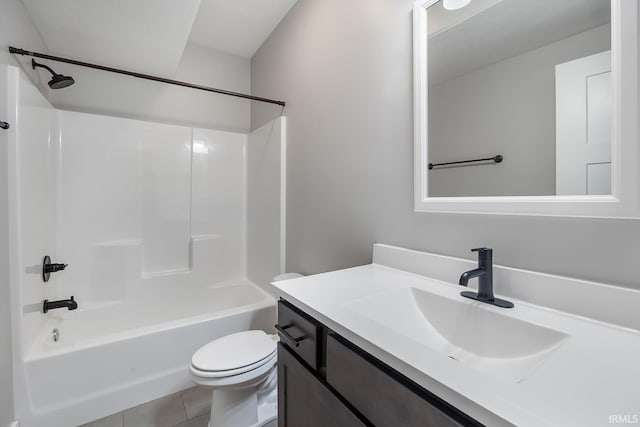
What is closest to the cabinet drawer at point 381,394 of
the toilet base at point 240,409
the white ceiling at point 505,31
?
the toilet base at point 240,409

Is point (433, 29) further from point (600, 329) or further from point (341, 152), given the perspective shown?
point (600, 329)

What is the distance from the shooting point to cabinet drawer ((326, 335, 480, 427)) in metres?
0.51

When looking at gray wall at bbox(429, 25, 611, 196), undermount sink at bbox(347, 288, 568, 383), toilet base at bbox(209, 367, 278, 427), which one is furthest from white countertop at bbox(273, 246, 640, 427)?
toilet base at bbox(209, 367, 278, 427)

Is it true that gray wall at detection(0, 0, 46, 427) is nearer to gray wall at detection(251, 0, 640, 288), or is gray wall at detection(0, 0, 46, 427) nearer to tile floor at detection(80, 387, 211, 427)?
tile floor at detection(80, 387, 211, 427)

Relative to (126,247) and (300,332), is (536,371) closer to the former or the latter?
(300,332)

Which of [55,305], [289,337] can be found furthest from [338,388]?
[55,305]

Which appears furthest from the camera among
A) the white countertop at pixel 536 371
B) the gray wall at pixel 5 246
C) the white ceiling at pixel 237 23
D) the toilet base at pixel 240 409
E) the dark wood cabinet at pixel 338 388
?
the white ceiling at pixel 237 23

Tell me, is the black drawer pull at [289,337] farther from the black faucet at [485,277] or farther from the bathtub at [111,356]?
the bathtub at [111,356]

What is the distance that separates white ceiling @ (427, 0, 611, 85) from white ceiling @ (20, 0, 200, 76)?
1.31 m

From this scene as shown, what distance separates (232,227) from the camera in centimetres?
276

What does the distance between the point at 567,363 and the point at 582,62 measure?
31.9 inches

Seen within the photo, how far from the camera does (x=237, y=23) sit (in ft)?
7.59

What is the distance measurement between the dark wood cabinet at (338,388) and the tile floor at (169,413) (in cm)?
90

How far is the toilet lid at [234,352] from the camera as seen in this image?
132 cm
